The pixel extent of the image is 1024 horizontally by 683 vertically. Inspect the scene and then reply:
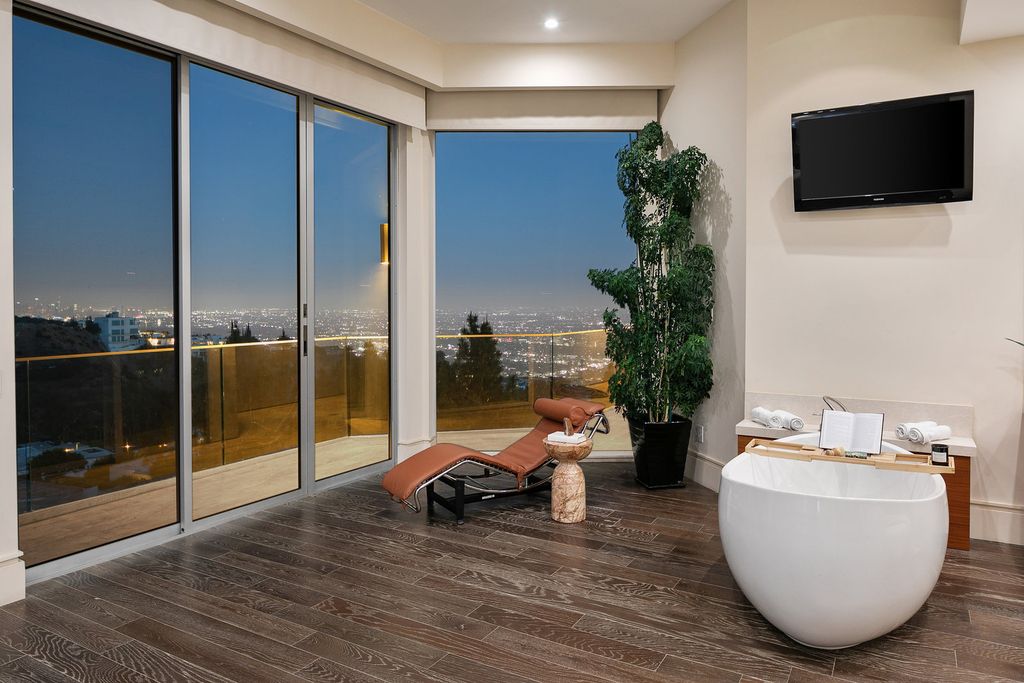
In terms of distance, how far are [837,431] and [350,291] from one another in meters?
3.20

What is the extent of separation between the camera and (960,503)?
3.43m

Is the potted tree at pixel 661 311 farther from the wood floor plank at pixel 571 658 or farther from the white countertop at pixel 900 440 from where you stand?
the wood floor plank at pixel 571 658

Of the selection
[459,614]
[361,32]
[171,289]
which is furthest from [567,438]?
[361,32]

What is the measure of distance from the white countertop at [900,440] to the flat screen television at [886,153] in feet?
4.15

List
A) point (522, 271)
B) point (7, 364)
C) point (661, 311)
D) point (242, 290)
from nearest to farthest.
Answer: point (7, 364) < point (242, 290) < point (661, 311) < point (522, 271)

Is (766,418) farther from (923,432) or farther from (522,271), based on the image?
(522,271)

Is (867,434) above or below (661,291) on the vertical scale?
below

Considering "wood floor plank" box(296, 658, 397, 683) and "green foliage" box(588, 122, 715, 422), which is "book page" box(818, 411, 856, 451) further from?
"wood floor plank" box(296, 658, 397, 683)

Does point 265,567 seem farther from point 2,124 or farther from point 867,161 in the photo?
point 867,161

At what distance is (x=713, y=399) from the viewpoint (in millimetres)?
4602

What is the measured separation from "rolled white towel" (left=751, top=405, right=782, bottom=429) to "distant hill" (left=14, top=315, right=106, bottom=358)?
11.7 feet

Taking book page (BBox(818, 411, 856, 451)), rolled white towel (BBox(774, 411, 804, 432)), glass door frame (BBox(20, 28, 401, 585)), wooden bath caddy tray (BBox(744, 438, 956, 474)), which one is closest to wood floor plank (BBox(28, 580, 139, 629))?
glass door frame (BBox(20, 28, 401, 585))

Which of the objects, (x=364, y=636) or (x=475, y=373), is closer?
(x=364, y=636)

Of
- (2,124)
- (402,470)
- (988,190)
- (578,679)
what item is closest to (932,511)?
(578,679)
